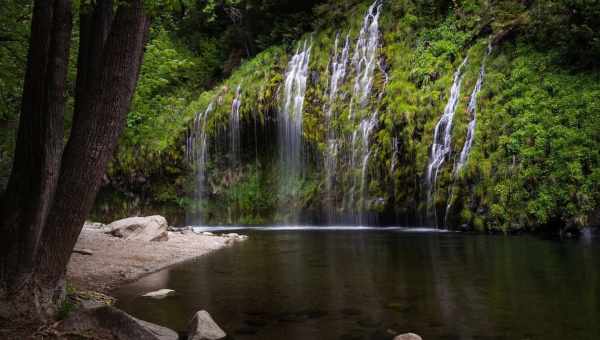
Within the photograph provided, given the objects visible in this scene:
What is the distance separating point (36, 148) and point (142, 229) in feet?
31.2

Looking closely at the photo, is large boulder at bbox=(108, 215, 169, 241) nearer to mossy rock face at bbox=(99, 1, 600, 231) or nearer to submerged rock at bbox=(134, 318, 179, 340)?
mossy rock face at bbox=(99, 1, 600, 231)

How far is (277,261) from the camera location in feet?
34.3

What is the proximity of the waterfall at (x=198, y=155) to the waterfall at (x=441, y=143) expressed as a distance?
11.5 meters

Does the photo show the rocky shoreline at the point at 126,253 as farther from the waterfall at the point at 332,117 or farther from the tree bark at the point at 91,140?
the waterfall at the point at 332,117

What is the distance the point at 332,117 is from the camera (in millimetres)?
22156

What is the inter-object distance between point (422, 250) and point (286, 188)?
13077mm

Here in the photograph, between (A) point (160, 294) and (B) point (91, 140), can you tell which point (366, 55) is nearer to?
(A) point (160, 294)

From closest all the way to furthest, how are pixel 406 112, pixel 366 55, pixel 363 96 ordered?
pixel 406 112 < pixel 363 96 < pixel 366 55

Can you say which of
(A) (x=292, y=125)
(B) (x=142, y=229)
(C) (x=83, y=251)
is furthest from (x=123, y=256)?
(A) (x=292, y=125)

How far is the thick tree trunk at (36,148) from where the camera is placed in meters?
4.52

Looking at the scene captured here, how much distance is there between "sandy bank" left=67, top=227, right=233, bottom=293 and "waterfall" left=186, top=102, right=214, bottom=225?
34.0 ft

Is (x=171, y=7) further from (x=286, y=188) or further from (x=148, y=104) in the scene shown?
(x=286, y=188)

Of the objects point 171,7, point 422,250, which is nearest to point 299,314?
point 171,7

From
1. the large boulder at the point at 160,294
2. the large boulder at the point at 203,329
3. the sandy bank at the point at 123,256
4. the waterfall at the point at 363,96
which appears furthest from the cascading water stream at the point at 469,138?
the large boulder at the point at 203,329
